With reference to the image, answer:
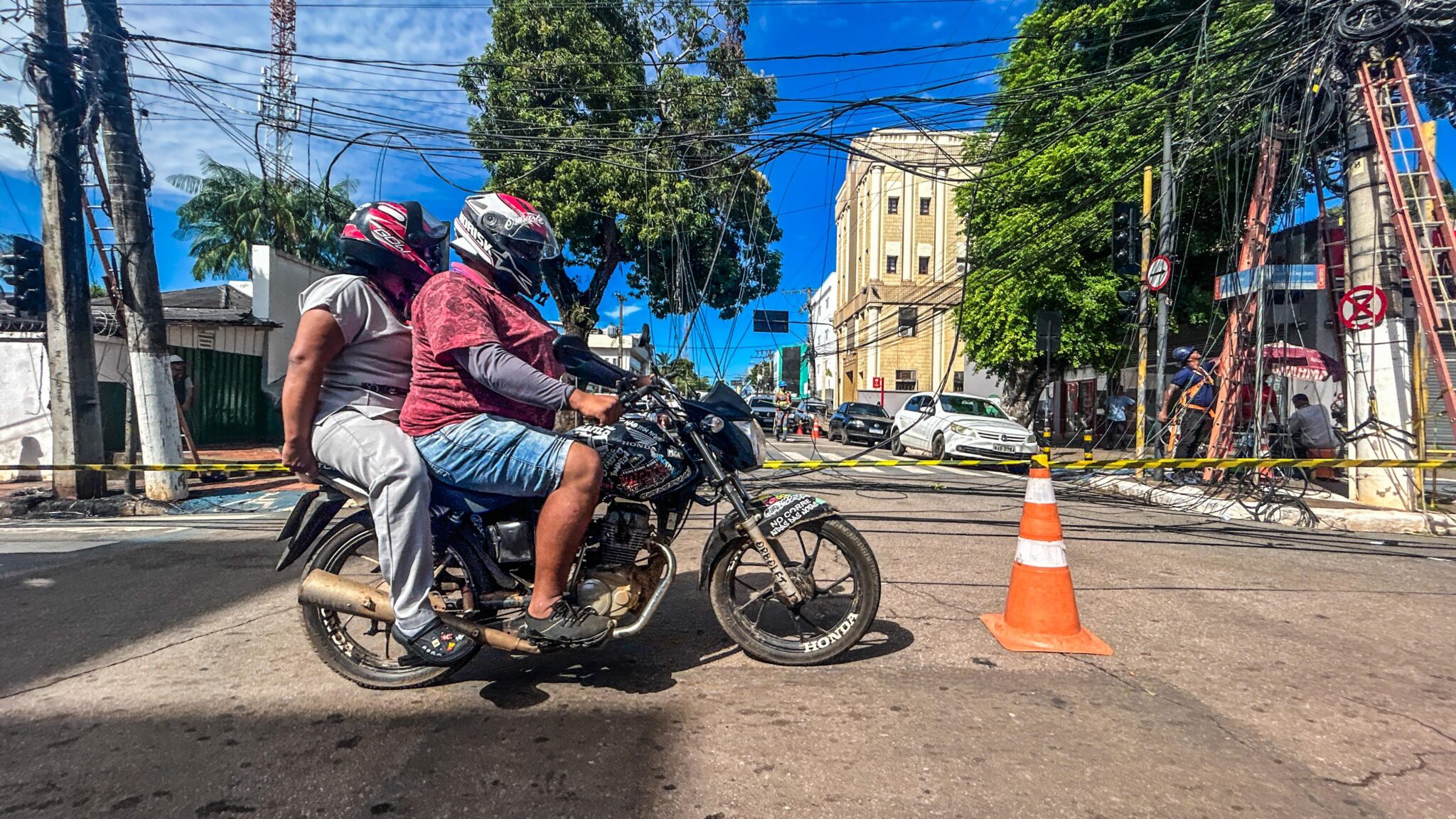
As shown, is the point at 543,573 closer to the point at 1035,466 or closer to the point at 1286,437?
the point at 1035,466

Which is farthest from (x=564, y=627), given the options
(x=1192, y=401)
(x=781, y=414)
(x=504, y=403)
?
(x=1192, y=401)

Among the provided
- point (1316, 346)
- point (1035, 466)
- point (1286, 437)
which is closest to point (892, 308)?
point (1316, 346)

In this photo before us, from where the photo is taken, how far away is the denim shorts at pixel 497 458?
2854mm

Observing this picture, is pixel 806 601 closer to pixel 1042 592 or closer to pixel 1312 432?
pixel 1042 592

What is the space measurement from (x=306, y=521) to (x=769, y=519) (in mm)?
1870

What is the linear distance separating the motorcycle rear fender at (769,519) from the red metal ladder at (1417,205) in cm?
860

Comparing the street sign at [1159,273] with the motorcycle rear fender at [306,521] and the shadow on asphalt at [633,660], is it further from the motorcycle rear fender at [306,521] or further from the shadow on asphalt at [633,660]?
the motorcycle rear fender at [306,521]

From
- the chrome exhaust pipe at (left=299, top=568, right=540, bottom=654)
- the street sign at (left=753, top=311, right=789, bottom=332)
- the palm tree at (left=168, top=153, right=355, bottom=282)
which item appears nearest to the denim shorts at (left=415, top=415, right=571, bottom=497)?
the chrome exhaust pipe at (left=299, top=568, right=540, bottom=654)

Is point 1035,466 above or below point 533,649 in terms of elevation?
above

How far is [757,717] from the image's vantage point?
2.82 metres

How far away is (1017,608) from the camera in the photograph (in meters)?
3.80

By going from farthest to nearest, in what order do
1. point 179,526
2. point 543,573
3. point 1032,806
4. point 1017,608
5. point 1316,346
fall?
1. point 1316,346
2. point 179,526
3. point 1017,608
4. point 543,573
5. point 1032,806

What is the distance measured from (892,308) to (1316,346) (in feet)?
86.0

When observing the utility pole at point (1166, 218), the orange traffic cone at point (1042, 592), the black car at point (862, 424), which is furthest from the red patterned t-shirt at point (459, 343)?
the black car at point (862, 424)
